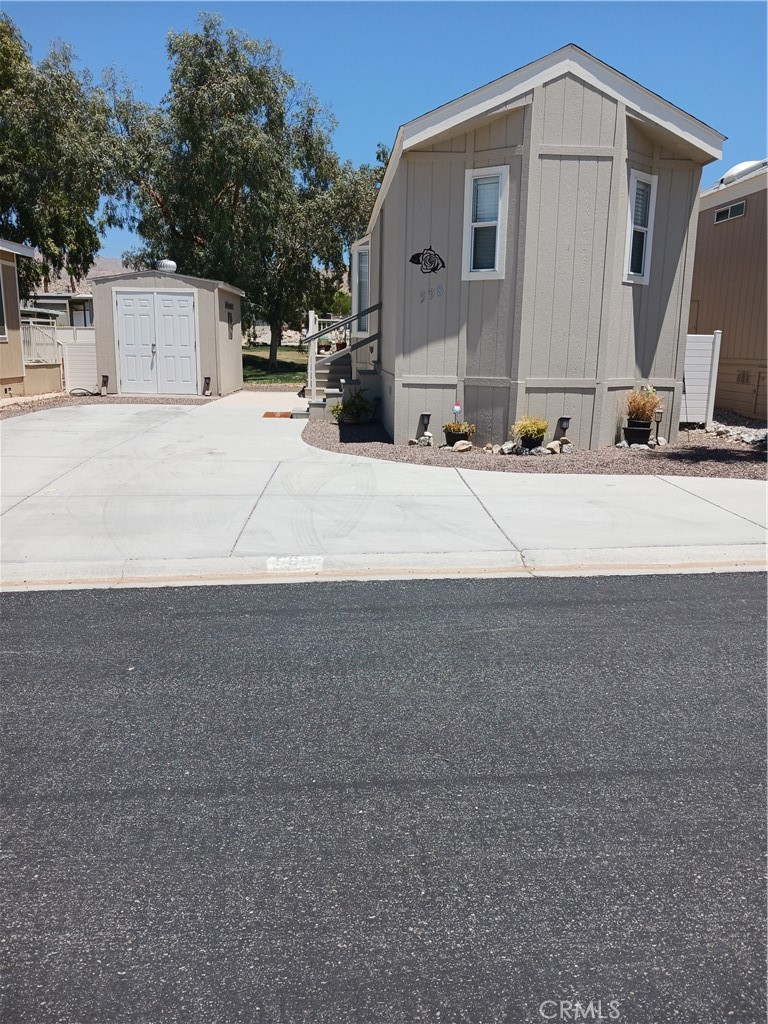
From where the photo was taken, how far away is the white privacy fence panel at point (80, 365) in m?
19.8

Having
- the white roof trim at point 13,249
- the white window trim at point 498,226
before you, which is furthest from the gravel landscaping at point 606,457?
the white roof trim at point 13,249

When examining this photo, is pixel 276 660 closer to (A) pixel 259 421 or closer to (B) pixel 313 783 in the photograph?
(B) pixel 313 783

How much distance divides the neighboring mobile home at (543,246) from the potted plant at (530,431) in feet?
1.00

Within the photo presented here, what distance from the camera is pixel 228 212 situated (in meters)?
27.5

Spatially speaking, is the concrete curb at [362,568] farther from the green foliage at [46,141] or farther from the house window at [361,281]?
the green foliage at [46,141]

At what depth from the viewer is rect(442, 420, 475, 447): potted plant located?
11594 millimetres

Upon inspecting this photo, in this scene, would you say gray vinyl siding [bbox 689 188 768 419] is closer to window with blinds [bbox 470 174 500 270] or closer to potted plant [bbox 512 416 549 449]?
potted plant [bbox 512 416 549 449]

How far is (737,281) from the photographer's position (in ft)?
54.0

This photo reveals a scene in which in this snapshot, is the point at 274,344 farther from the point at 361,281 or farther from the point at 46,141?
the point at 361,281

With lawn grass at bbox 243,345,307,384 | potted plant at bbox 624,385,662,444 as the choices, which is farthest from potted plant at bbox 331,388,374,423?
lawn grass at bbox 243,345,307,384

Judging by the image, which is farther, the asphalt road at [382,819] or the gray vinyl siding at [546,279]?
the gray vinyl siding at [546,279]

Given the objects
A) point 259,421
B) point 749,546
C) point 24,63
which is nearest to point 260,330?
point 24,63

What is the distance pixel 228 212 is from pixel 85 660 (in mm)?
26153

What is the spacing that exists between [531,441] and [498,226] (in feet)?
10.3
